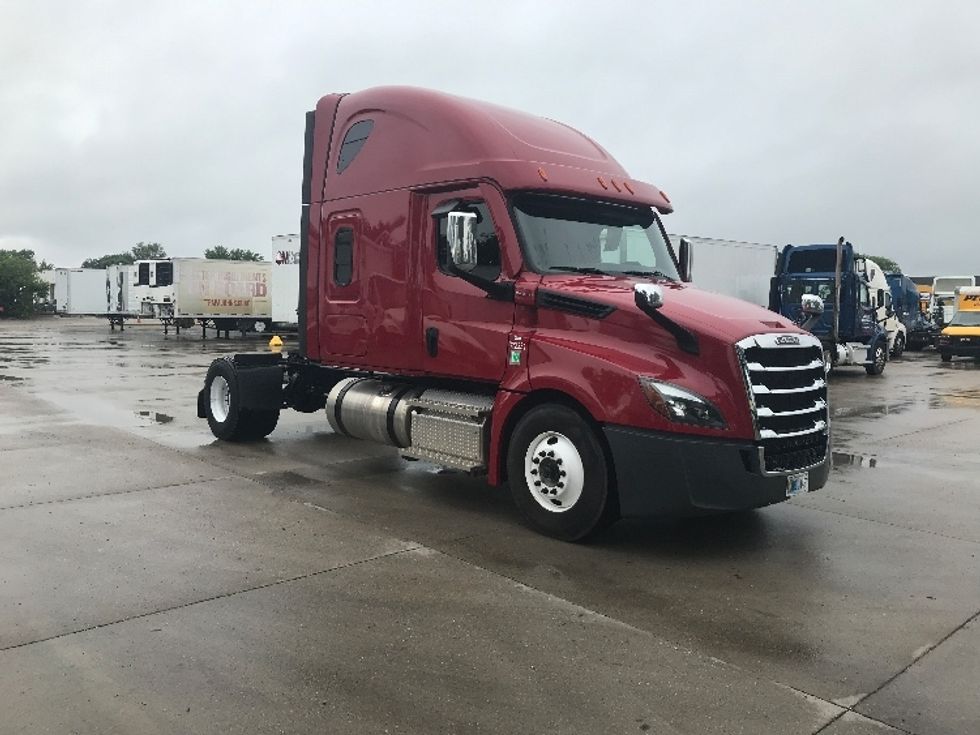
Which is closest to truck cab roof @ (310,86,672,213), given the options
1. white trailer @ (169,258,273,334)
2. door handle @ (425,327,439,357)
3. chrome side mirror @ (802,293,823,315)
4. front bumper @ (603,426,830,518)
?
door handle @ (425,327,439,357)

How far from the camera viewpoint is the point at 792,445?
586cm

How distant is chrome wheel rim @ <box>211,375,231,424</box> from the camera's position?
1000 centimetres

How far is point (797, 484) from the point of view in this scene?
19.2 feet

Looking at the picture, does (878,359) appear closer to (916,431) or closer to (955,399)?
(955,399)

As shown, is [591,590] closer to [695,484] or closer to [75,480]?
[695,484]

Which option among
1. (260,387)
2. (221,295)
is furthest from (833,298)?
(221,295)

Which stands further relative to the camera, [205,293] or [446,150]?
[205,293]

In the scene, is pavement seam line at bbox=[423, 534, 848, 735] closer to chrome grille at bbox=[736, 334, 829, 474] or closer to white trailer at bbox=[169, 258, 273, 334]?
chrome grille at bbox=[736, 334, 829, 474]

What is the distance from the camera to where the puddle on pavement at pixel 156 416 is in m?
11.5

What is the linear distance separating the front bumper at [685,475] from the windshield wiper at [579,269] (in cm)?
146

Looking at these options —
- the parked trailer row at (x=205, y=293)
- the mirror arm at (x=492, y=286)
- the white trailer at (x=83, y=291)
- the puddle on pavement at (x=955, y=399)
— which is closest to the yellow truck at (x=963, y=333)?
the puddle on pavement at (x=955, y=399)

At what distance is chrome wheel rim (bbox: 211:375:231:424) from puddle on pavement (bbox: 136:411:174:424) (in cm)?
160

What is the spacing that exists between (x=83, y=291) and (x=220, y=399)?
124ft

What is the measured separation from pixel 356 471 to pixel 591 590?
3928mm
